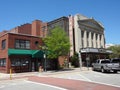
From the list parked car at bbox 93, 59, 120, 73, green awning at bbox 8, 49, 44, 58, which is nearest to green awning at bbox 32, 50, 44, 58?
green awning at bbox 8, 49, 44, 58

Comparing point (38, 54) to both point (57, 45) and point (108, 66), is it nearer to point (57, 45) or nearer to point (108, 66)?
point (57, 45)

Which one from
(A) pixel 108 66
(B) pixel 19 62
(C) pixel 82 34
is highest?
(C) pixel 82 34

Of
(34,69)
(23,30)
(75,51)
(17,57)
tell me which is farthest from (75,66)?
(23,30)

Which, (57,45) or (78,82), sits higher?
(57,45)

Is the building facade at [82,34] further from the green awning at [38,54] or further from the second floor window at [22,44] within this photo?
the second floor window at [22,44]

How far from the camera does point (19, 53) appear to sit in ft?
107

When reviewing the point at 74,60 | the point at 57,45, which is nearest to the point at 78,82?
the point at 57,45

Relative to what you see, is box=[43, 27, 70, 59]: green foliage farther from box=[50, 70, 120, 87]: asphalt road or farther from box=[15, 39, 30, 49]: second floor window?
box=[50, 70, 120, 87]: asphalt road

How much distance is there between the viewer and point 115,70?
27953 millimetres

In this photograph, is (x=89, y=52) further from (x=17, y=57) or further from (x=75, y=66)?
(x=17, y=57)

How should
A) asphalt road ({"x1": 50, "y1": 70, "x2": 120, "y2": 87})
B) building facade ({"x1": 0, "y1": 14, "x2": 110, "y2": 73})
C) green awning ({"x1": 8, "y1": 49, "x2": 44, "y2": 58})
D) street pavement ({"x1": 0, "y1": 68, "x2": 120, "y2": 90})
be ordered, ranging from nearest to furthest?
1. street pavement ({"x1": 0, "y1": 68, "x2": 120, "y2": 90})
2. asphalt road ({"x1": 50, "y1": 70, "x2": 120, "y2": 87})
3. green awning ({"x1": 8, "y1": 49, "x2": 44, "y2": 58})
4. building facade ({"x1": 0, "y1": 14, "x2": 110, "y2": 73})

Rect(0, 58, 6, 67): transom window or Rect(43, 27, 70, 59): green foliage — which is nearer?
Rect(43, 27, 70, 59): green foliage

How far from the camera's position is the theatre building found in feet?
107

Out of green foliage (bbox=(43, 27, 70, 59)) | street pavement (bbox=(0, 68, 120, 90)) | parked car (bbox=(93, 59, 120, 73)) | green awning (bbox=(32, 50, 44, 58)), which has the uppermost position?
green foliage (bbox=(43, 27, 70, 59))
